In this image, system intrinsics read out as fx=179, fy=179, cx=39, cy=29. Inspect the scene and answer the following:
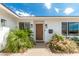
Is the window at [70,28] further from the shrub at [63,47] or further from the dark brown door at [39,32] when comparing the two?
the shrub at [63,47]

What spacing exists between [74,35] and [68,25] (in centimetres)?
139

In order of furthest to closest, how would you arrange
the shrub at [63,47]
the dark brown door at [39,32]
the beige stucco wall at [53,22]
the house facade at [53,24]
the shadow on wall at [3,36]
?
the dark brown door at [39,32] < the house facade at [53,24] < the beige stucco wall at [53,22] < the shadow on wall at [3,36] < the shrub at [63,47]

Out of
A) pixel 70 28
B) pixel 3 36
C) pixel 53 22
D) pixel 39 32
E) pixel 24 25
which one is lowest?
pixel 3 36

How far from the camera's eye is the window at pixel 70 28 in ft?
70.3

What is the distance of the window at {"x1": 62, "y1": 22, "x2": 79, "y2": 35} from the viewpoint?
21438 mm

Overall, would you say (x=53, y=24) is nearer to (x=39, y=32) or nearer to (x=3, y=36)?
(x=39, y=32)

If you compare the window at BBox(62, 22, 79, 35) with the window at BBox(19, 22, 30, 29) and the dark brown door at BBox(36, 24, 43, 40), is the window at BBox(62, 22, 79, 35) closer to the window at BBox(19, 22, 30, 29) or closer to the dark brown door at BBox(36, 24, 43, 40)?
the dark brown door at BBox(36, 24, 43, 40)

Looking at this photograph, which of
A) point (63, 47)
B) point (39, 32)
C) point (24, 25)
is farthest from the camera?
point (39, 32)

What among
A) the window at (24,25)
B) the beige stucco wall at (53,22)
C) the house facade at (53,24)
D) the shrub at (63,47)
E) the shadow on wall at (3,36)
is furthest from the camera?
the window at (24,25)

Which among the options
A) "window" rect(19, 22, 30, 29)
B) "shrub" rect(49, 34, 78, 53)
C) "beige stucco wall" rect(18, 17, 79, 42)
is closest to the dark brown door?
"window" rect(19, 22, 30, 29)

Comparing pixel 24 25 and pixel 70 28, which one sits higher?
pixel 24 25

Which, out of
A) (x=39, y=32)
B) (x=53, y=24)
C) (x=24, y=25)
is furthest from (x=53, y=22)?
(x=24, y=25)

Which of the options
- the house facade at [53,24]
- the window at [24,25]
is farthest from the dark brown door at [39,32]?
the window at [24,25]

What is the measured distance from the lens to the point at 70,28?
70.7 feet
